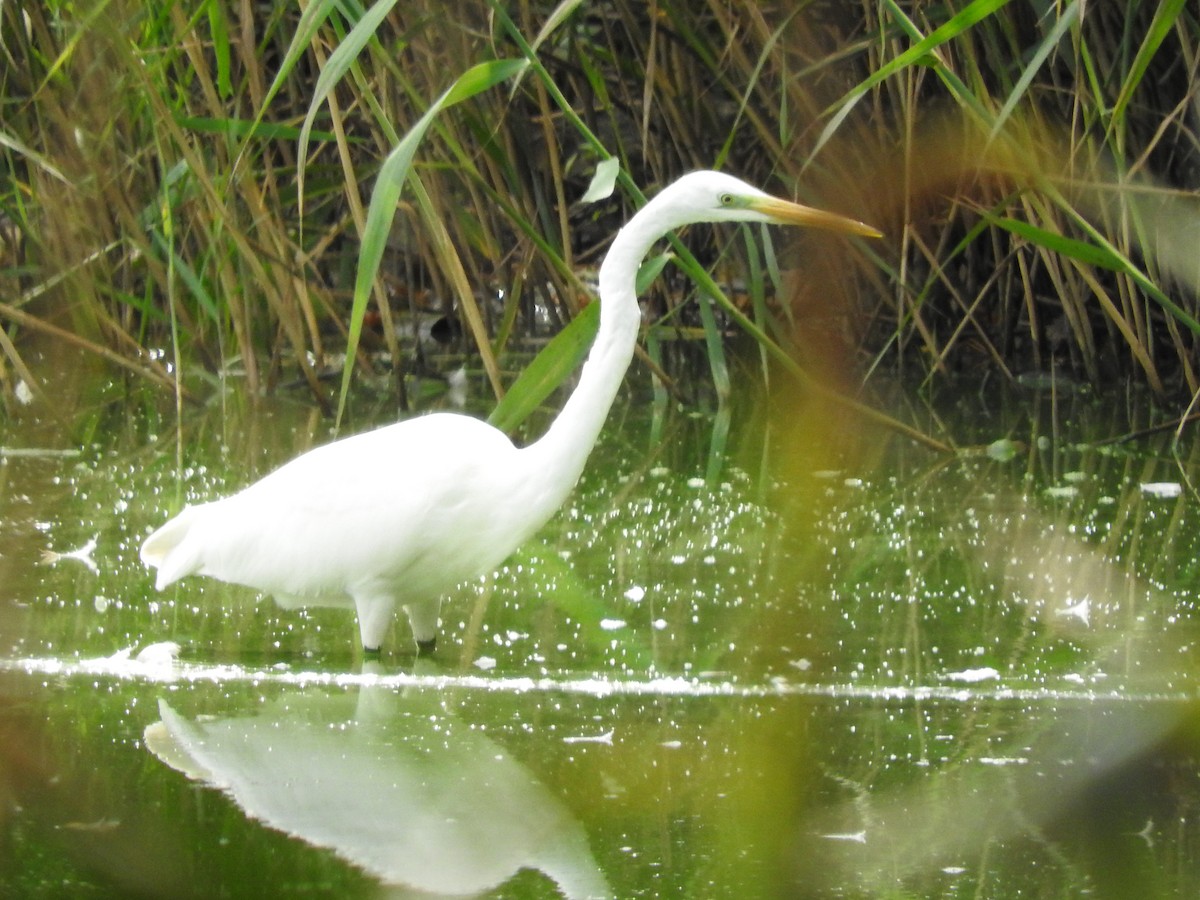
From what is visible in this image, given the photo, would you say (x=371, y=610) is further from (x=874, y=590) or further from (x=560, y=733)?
(x=874, y=590)

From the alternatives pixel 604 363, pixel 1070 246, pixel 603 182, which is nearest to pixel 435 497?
pixel 604 363

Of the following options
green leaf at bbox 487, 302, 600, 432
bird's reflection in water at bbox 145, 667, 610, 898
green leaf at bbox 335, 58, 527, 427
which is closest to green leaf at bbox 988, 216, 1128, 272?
green leaf at bbox 487, 302, 600, 432

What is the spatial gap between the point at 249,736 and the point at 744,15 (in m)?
2.78

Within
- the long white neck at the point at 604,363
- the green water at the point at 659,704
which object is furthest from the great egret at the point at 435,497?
the green water at the point at 659,704

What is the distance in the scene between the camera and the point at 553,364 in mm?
3004

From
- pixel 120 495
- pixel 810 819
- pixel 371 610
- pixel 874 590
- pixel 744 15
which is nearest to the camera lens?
pixel 810 819

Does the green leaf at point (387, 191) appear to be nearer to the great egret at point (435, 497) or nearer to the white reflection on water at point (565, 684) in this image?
the great egret at point (435, 497)

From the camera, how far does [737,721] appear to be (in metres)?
2.35

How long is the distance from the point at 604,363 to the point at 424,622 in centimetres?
53

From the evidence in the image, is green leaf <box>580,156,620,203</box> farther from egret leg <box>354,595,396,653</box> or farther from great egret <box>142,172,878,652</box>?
egret leg <box>354,595,396,653</box>

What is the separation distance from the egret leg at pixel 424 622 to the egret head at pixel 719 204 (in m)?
0.72

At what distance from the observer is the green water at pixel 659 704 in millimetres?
1871

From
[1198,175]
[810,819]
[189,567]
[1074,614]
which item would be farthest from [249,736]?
[1198,175]

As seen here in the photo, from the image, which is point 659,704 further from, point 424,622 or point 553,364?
point 553,364
